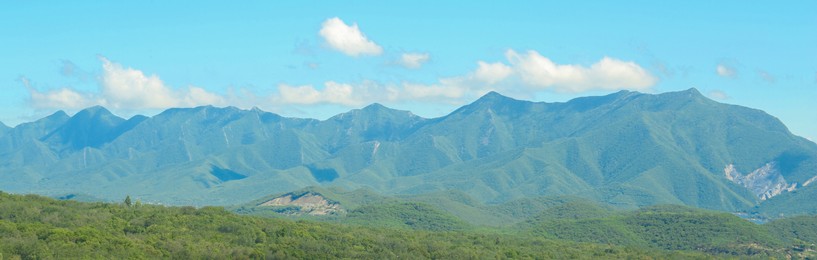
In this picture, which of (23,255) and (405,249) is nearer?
(23,255)

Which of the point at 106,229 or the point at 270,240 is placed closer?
the point at 106,229

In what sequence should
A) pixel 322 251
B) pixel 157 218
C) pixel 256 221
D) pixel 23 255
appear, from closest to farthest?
pixel 23 255 < pixel 322 251 < pixel 157 218 < pixel 256 221

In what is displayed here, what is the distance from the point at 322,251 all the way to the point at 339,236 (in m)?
22.0

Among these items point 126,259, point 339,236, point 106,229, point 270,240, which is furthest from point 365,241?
Answer: point 126,259

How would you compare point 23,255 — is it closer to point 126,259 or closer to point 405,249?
point 126,259

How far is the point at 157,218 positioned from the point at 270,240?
68.1 feet

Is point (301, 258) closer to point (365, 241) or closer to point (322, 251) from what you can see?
point (322, 251)

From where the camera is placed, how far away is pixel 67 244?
13600 cm

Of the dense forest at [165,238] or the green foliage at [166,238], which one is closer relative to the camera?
the green foliage at [166,238]

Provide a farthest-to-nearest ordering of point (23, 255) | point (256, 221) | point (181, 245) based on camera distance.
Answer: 1. point (256, 221)
2. point (181, 245)
3. point (23, 255)

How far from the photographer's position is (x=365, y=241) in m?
188

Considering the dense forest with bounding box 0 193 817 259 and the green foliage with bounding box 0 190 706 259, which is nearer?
the green foliage with bounding box 0 190 706 259

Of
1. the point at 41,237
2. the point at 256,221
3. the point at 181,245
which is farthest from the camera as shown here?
the point at 256,221

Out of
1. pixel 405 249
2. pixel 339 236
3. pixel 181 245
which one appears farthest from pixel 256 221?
pixel 181 245
